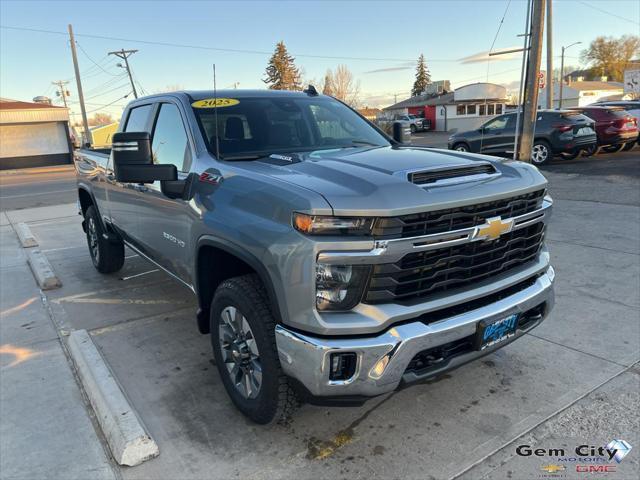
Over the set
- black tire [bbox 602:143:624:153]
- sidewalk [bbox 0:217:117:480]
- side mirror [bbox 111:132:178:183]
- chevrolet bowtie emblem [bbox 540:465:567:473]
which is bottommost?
chevrolet bowtie emblem [bbox 540:465:567:473]

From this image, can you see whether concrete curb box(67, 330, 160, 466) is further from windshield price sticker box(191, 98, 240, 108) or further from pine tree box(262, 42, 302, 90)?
pine tree box(262, 42, 302, 90)

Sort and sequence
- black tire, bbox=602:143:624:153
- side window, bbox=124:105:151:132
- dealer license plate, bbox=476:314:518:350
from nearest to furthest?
dealer license plate, bbox=476:314:518:350, side window, bbox=124:105:151:132, black tire, bbox=602:143:624:153

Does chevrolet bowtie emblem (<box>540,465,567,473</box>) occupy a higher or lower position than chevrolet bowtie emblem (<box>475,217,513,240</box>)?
lower

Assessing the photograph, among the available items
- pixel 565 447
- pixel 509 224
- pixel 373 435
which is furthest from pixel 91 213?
pixel 565 447

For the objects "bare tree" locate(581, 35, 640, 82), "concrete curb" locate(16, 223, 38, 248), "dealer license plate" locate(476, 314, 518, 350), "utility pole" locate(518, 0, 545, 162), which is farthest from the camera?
"bare tree" locate(581, 35, 640, 82)

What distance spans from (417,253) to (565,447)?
4.50ft

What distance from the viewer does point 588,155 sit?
16219 mm

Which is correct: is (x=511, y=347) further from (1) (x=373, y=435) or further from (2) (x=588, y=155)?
(2) (x=588, y=155)

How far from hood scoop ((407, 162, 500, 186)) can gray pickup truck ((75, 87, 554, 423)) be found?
10 millimetres

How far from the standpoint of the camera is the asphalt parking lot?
2.63 m

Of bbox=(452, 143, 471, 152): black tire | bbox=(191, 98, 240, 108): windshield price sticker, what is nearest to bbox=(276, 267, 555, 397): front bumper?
bbox=(191, 98, 240, 108): windshield price sticker

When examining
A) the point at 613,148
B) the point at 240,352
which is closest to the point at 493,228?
the point at 240,352

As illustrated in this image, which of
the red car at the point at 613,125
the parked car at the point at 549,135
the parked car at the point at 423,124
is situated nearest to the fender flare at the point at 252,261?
the parked car at the point at 549,135

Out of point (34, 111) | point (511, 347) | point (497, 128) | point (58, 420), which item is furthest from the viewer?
point (34, 111)
